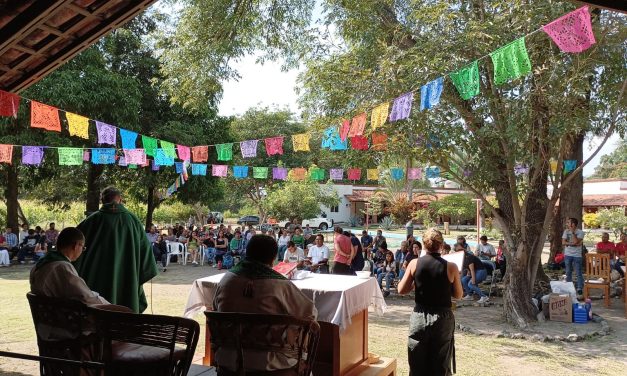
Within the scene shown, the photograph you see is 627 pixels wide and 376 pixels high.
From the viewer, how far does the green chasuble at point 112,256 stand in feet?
14.1

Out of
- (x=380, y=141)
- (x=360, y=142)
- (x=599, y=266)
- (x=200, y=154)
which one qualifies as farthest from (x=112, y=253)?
(x=200, y=154)

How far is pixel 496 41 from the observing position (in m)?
7.80

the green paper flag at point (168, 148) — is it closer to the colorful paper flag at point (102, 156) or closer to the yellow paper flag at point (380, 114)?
the colorful paper flag at point (102, 156)

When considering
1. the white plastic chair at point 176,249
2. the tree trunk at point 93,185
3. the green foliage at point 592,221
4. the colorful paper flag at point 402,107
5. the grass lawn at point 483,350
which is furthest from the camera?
the green foliage at point 592,221

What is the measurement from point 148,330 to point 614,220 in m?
29.7

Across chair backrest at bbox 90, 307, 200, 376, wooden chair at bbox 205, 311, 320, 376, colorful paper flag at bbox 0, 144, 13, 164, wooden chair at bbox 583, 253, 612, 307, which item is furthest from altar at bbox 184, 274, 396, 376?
colorful paper flag at bbox 0, 144, 13, 164

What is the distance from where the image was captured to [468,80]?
732 cm

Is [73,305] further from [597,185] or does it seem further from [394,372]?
[597,185]

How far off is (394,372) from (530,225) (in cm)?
490

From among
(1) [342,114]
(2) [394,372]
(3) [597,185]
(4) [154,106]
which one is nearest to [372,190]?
(3) [597,185]

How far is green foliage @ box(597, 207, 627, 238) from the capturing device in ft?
86.2

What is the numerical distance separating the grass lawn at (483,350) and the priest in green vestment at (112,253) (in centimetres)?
154

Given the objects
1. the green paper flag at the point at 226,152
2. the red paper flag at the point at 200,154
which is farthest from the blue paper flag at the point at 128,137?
the green paper flag at the point at 226,152

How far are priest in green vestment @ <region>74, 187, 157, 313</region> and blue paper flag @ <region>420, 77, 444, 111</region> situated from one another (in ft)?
15.5
